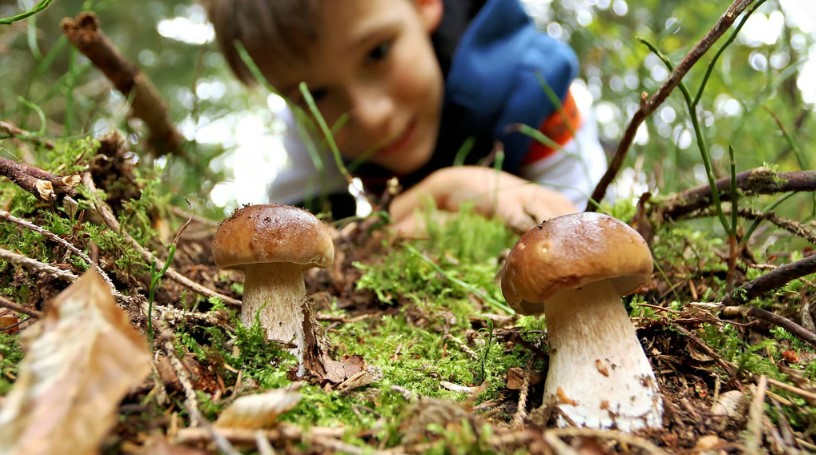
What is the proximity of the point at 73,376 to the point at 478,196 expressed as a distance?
2474mm

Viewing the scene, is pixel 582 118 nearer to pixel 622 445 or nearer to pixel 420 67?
pixel 420 67

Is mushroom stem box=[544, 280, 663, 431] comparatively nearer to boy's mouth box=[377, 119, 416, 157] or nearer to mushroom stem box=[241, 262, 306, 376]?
mushroom stem box=[241, 262, 306, 376]

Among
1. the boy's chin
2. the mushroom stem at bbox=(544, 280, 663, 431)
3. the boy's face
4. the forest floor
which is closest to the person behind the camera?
the forest floor

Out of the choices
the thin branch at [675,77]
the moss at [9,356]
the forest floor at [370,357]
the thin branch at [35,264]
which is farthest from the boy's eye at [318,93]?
the moss at [9,356]

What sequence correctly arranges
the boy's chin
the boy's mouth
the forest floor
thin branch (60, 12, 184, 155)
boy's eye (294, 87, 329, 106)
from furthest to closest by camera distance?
the boy's chin
the boy's mouth
boy's eye (294, 87, 329, 106)
thin branch (60, 12, 184, 155)
the forest floor

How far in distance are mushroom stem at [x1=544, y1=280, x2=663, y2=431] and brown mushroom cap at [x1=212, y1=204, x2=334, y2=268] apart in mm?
691

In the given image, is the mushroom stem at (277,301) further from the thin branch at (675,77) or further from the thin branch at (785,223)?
the thin branch at (785,223)

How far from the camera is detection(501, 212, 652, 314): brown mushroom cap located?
107cm

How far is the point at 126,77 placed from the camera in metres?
2.62

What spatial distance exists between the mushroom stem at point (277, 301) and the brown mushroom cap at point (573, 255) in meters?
0.66

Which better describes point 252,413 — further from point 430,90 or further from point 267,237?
point 430,90

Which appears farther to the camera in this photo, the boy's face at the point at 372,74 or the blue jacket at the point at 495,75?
the blue jacket at the point at 495,75

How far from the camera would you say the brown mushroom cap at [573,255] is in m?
1.07

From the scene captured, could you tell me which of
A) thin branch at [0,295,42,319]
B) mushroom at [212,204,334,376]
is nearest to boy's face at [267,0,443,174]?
mushroom at [212,204,334,376]
